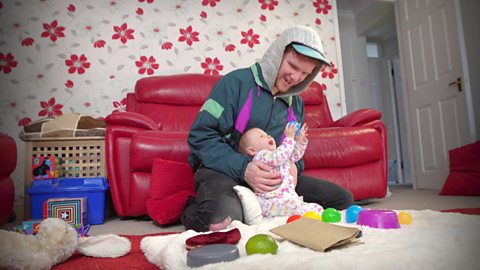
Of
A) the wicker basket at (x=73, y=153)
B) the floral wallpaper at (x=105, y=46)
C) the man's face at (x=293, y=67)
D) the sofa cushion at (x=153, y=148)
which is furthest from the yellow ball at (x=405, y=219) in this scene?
the floral wallpaper at (x=105, y=46)

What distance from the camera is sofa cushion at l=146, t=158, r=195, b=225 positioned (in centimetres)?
150

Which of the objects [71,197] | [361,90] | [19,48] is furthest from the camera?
[361,90]

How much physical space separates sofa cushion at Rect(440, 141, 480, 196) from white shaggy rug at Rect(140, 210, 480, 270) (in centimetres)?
164

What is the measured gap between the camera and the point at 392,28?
511cm

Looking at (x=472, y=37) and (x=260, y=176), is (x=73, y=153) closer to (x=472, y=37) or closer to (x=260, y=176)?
(x=260, y=176)

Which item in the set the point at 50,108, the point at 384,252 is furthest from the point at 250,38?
the point at 384,252

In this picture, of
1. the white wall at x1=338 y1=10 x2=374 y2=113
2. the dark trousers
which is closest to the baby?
the dark trousers

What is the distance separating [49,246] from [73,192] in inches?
39.2

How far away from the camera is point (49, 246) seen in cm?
85

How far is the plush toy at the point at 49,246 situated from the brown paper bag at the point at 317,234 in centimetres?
47

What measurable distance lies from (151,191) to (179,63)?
1692mm

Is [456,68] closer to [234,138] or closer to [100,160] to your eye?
[234,138]

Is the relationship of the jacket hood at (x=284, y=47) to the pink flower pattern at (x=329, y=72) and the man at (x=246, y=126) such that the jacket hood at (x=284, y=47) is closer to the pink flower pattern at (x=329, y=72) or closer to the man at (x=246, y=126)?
the man at (x=246, y=126)

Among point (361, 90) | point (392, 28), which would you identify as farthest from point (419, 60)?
point (392, 28)
